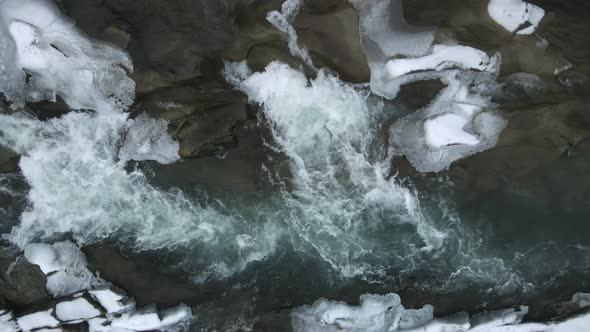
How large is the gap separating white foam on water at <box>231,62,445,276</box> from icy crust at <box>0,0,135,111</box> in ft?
5.54

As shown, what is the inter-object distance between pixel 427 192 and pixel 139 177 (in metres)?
3.92

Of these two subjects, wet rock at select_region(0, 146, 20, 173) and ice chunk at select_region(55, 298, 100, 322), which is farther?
ice chunk at select_region(55, 298, 100, 322)

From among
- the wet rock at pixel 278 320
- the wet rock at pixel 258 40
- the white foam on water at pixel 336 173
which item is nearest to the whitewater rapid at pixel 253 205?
the white foam on water at pixel 336 173

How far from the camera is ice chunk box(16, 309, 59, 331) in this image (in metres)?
6.34

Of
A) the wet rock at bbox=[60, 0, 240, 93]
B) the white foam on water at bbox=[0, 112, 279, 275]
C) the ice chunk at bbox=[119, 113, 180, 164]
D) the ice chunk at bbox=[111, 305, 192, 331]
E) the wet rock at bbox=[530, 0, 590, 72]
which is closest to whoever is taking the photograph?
the wet rock at bbox=[530, 0, 590, 72]

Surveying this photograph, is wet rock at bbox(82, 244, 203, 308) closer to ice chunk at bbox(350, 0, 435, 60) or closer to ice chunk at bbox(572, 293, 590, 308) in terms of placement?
ice chunk at bbox(350, 0, 435, 60)

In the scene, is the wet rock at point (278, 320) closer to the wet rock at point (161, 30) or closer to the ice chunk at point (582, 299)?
the wet rock at point (161, 30)

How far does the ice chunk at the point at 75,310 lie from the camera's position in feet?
20.7

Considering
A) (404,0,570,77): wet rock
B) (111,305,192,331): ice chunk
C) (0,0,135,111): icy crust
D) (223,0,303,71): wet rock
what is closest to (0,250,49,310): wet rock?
(111,305,192,331): ice chunk

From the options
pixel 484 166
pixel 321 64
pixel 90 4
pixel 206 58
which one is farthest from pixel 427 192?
pixel 90 4

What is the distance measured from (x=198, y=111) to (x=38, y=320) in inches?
140

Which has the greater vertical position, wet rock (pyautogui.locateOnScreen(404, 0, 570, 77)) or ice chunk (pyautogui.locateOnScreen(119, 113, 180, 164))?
wet rock (pyautogui.locateOnScreen(404, 0, 570, 77))

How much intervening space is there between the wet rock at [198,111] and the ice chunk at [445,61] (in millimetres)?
2024

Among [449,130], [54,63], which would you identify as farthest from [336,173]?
[54,63]
